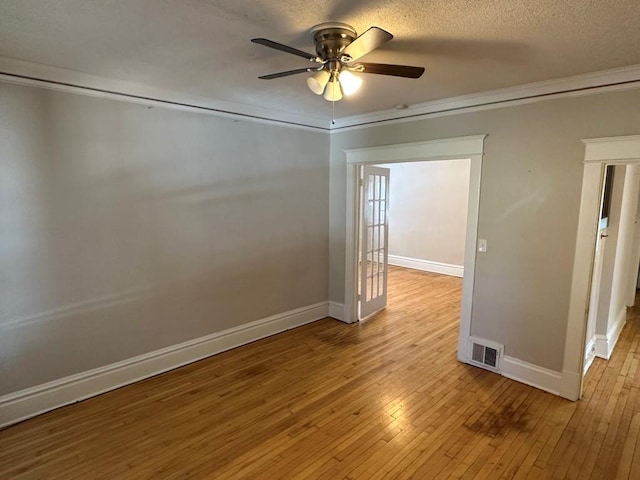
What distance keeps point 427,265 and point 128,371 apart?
608 centimetres

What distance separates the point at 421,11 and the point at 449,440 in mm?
2621

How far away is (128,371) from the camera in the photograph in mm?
3125

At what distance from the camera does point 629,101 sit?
2521 millimetres

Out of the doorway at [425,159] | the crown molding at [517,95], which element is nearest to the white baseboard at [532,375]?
the doorway at [425,159]

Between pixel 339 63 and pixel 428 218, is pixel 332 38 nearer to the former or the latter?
pixel 339 63

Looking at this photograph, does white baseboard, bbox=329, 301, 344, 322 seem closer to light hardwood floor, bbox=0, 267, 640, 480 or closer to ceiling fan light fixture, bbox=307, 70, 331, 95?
light hardwood floor, bbox=0, 267, 640, 480

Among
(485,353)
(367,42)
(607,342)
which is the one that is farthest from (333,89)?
(607,342)

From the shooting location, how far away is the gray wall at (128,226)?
2.56 m

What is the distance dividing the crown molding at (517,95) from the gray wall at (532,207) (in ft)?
0.17

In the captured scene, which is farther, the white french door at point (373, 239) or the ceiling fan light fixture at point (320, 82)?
the white french door at point (373, 239)

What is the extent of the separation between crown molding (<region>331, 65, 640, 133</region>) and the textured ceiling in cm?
11

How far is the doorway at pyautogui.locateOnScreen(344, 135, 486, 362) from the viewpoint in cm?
335

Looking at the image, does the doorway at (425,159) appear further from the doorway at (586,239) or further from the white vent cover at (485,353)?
the doorway at (586,239)

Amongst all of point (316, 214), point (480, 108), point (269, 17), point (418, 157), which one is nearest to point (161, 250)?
point (316, 214)
